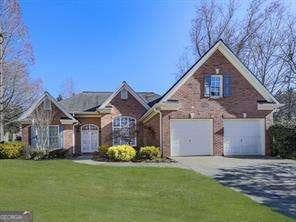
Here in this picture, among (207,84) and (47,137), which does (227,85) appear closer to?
(207,84)

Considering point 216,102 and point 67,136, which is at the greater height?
point 216,102

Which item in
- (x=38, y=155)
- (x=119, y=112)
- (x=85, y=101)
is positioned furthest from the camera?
(x=85, y=101)

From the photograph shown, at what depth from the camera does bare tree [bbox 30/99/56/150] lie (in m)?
33.2

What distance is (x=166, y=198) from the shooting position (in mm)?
14547

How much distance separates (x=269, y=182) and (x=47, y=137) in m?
19.5

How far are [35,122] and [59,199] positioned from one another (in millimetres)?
20904

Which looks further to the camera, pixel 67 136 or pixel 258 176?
pixel 67 136

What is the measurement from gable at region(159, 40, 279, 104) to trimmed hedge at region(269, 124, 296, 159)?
82.3 inches

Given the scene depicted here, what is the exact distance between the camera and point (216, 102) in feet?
93.0

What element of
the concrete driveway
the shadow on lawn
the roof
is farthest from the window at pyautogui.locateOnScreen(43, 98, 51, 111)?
the shadow on lawn

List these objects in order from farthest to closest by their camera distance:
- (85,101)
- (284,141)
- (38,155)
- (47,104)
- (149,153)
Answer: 1. (85,101)
2. (47,104)
3. (38,155)
4. (284,141)
5. (149,153)

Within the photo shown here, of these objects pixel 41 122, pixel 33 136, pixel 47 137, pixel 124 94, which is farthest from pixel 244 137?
A: pixel 33 136

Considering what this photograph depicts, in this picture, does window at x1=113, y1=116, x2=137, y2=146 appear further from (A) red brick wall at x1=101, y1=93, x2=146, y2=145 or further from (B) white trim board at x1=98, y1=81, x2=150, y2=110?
(B) white trim board at x1=98, y1=81, x2=150, y2=110

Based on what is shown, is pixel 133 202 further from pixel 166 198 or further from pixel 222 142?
pixel 222 142
